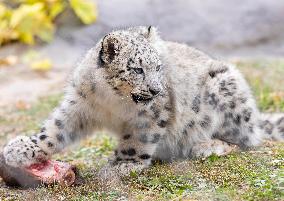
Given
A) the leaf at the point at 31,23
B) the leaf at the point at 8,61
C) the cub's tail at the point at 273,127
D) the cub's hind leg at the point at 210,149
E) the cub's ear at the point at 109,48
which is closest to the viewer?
the cub's ear at the point at 109,48

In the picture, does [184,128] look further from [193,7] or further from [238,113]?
[193,7]

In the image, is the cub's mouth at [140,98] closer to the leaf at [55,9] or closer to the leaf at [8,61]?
the leaf at [8,61]

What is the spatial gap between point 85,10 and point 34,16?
1.33 metres

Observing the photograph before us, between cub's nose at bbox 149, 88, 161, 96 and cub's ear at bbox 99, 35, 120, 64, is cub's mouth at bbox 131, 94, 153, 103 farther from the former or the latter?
cub's ear at bbox 99, 35, 120, 64

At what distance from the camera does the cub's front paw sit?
21.1ft

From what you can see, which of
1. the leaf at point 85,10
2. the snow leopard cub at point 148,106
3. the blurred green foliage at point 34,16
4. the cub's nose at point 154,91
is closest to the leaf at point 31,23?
the blurred green foliage at point 34,16

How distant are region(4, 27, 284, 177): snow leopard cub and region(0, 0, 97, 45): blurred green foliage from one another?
7202 millimetres

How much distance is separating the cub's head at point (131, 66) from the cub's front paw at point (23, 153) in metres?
1.06

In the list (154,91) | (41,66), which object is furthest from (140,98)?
(41,66)

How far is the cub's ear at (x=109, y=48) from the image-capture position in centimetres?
618

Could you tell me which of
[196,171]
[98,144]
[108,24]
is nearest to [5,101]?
[98,144]

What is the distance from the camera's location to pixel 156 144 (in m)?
6.75

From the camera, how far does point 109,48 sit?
620 cm

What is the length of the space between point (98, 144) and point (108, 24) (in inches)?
274
